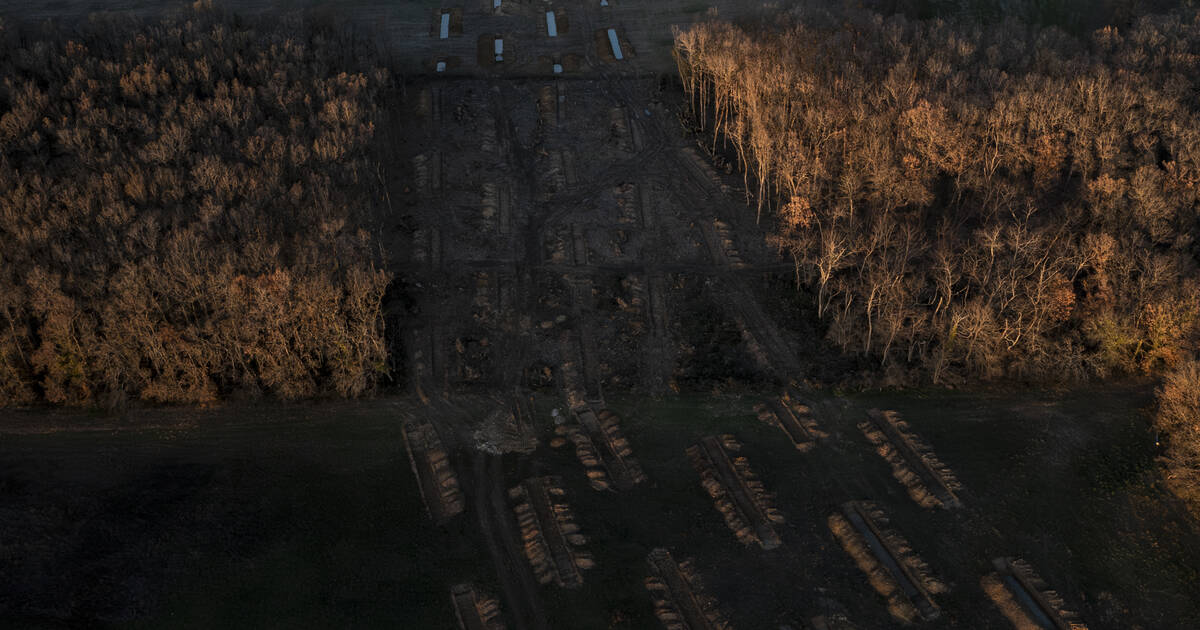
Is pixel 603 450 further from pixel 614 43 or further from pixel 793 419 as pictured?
pixel 614 43

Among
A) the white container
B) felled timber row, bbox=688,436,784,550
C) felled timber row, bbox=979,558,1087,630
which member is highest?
the white container

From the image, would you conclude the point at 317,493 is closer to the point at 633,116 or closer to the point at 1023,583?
the point at 1023,583

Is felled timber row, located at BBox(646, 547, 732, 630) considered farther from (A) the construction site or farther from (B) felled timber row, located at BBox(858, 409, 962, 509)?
(B) felled timber row, located at BBox(858, 409, 962, 509)

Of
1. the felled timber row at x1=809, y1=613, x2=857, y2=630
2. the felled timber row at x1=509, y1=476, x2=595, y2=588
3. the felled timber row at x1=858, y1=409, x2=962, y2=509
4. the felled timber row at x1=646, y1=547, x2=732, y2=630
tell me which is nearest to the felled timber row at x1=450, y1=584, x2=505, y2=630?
the felled timber row at x1=509, y1=476, x2=595, y2=588

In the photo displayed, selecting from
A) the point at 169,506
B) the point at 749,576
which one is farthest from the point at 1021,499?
the point at 169,506

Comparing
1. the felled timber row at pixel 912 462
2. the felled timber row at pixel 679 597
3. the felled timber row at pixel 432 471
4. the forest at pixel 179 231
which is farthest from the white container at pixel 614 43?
the felled timber row at pixel 679 597
